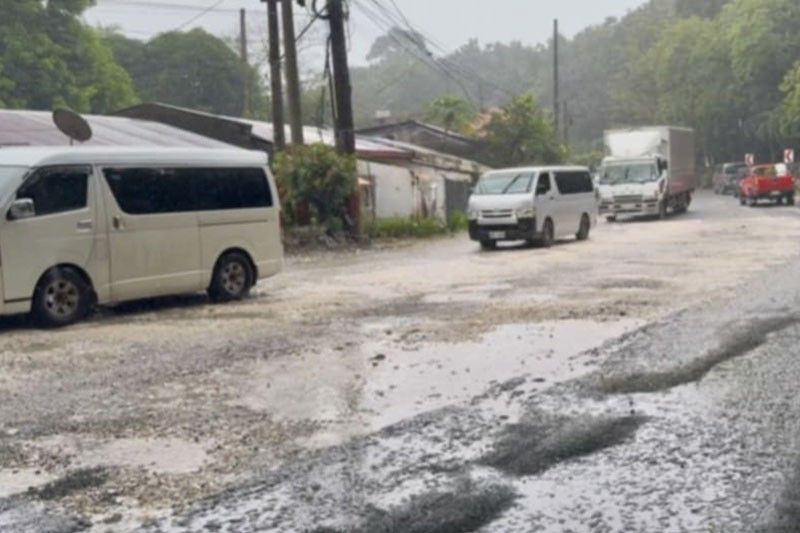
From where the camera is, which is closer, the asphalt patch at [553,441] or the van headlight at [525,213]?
the asphalt patch at [553,441]

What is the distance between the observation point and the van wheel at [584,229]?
28.3m

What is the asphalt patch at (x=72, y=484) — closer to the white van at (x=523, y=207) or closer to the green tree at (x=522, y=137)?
the white van at (x=523, y=207)

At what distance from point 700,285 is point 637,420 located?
8.94 m

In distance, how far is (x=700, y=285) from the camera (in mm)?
15992

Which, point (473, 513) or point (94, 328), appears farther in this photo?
point (94, 328)

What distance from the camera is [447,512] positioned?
18.1ft

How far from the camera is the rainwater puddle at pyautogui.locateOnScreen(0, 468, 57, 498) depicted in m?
6.16

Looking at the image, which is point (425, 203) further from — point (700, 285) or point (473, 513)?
point (473, 513)

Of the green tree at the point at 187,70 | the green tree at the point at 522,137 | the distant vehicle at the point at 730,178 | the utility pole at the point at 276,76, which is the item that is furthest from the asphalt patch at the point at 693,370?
the distant vehicle at the point at 730,178

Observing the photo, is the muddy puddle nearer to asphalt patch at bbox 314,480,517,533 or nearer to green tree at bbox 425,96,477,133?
asphalt patch at bbox 314,480,517,533

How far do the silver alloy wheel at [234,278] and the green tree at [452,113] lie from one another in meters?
40.9

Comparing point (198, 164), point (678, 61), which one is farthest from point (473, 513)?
point (678, 61)

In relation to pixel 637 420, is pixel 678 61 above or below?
above

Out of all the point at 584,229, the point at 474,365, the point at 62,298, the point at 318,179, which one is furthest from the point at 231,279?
the point at 584,229
